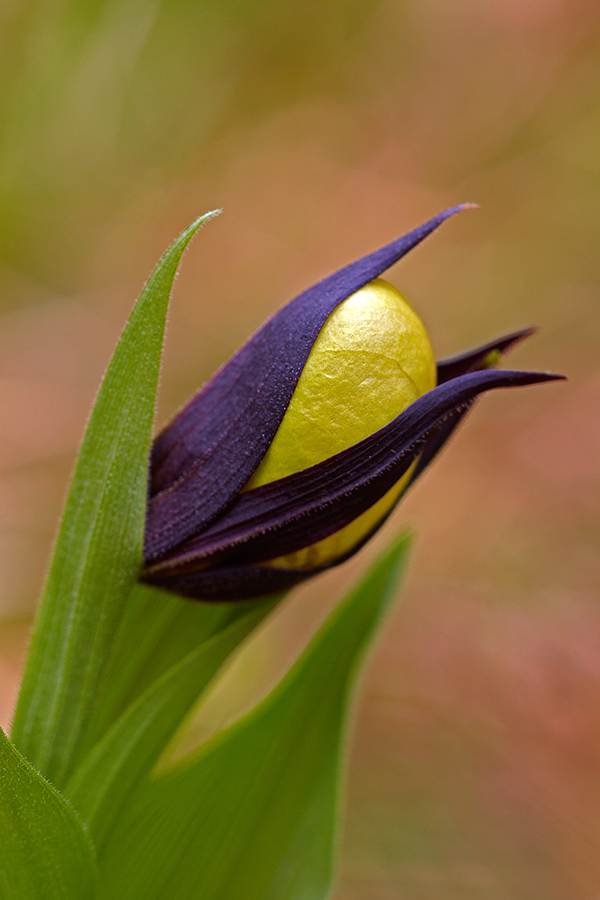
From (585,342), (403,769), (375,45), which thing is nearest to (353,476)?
(403,769)

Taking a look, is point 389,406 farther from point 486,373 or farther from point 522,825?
point 522,825

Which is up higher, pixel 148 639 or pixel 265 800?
pixel 148 639

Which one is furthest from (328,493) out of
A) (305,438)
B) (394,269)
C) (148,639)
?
(394,269)

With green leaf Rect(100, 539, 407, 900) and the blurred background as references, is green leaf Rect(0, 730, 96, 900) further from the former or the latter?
the blurred background

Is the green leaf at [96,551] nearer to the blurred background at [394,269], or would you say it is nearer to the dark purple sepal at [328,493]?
the dark purple sepal at [328,493]

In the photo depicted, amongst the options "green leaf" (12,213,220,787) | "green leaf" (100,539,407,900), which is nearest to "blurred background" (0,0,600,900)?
"green leaf" (100,539,407,900)

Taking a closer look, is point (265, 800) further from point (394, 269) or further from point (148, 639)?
point (394, 269)

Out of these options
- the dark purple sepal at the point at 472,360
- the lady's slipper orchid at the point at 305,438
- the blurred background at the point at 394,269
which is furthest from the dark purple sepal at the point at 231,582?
the blurred background at the point at 394,269
